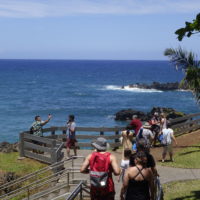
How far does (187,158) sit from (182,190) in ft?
14.4

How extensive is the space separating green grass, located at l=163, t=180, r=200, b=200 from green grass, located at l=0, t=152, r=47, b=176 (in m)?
5.21

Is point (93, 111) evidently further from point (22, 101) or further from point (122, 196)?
point (122, 196)

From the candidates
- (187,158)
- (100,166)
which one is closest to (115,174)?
(100,166)

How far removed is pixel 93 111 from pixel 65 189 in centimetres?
5619

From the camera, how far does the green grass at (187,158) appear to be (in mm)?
15016

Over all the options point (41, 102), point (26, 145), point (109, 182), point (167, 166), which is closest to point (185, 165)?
point (167, 166)

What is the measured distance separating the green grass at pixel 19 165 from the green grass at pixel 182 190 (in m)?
5.21

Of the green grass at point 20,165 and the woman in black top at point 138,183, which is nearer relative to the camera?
the woman in black top at point 138,183

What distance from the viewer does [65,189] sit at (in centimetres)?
1212

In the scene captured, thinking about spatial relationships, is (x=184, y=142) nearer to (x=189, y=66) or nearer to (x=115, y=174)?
(x=189, y=66)

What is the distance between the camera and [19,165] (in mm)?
15711

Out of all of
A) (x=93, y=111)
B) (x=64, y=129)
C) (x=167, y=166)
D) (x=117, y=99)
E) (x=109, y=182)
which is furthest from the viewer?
(x=117, y=99)

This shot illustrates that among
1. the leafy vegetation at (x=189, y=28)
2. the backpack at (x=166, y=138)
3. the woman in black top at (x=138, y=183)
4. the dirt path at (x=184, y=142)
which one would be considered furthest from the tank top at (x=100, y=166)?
the dirt path at (x=184, y=142)

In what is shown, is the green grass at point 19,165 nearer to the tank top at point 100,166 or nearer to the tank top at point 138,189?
the tank top at point 100,166
